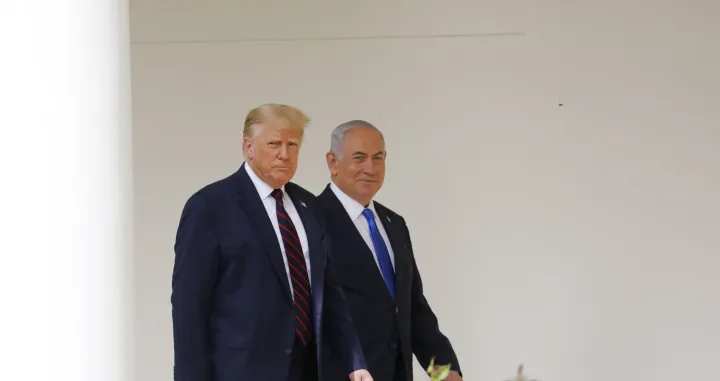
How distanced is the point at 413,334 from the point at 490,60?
1.88 metres

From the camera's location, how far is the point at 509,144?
19.4 feet

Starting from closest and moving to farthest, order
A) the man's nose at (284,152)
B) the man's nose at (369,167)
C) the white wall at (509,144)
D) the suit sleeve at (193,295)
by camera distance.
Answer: the suit sleeve at (193,295), the man's nose at (284,152), the man's nose at (369,167), the white wall at (509,144)

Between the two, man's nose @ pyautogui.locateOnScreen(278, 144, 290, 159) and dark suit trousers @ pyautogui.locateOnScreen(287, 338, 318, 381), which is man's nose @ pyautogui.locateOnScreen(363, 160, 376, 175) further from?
dark suit trousers @ pyautogui.locateOnScreen(287, 338, 318, 381)

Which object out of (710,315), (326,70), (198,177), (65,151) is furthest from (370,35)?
(65,151)

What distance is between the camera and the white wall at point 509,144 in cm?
585

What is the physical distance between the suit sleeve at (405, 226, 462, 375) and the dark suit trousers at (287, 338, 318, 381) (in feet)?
2.37

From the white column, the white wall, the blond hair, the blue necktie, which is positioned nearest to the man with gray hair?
the blue necktie

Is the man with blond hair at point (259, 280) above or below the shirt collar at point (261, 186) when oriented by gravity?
below

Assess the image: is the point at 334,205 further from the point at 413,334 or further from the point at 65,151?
the point at 65,151

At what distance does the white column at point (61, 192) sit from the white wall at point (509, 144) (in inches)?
125

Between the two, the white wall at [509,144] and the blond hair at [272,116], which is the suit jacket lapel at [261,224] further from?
the white wall at [509,144]

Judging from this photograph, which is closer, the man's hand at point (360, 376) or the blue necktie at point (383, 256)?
the man's hand at point (360, 376)

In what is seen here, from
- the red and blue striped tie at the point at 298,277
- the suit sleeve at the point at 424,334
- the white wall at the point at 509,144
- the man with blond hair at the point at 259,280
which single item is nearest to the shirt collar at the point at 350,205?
the suit sleeve at the point at 424,334

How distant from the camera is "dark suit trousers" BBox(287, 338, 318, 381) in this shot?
3763 millimetres
